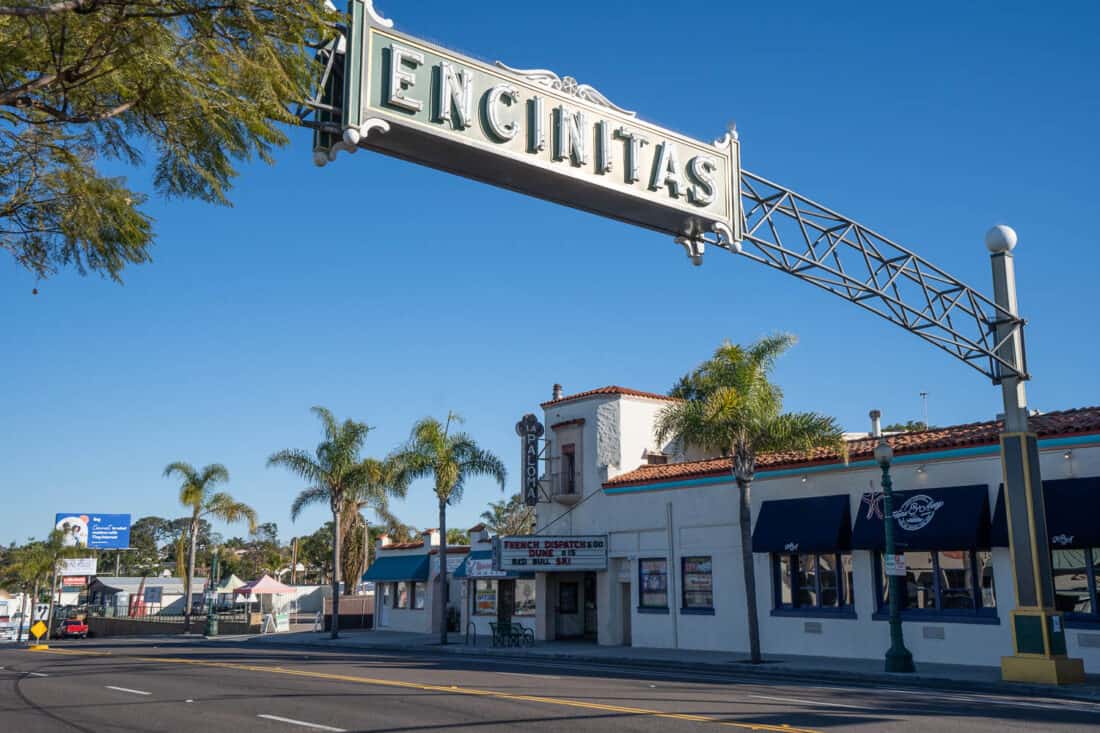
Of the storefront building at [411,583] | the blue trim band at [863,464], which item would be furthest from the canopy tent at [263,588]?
the blue trim band at [863,464]

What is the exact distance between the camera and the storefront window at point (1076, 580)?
2045 cm

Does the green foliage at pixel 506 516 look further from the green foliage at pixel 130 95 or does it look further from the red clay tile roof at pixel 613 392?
the green foliage at pixel 130 95

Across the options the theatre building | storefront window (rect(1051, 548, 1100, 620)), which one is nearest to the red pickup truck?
the theatre building

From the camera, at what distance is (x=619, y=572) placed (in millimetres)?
31391

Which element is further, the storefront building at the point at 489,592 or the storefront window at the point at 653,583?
the storefront building at the point at 489,592

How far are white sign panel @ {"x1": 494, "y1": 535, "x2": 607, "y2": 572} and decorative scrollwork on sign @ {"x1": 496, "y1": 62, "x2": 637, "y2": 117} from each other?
2008cm

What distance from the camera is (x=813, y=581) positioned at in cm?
2588

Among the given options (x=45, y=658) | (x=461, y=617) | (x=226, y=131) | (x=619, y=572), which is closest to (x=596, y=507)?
(x=619, y=572)

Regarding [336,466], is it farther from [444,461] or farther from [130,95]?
[130,95]

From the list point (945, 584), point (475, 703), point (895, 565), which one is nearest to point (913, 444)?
point (945, 584)

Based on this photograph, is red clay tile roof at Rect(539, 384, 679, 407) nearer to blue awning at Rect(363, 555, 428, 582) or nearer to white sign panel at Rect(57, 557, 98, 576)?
blue awning at Rect(363, 555, 428, 582)

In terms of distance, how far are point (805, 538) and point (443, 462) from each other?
47.7ft

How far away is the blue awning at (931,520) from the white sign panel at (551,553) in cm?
941

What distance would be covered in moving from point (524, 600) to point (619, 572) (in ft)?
17.8
